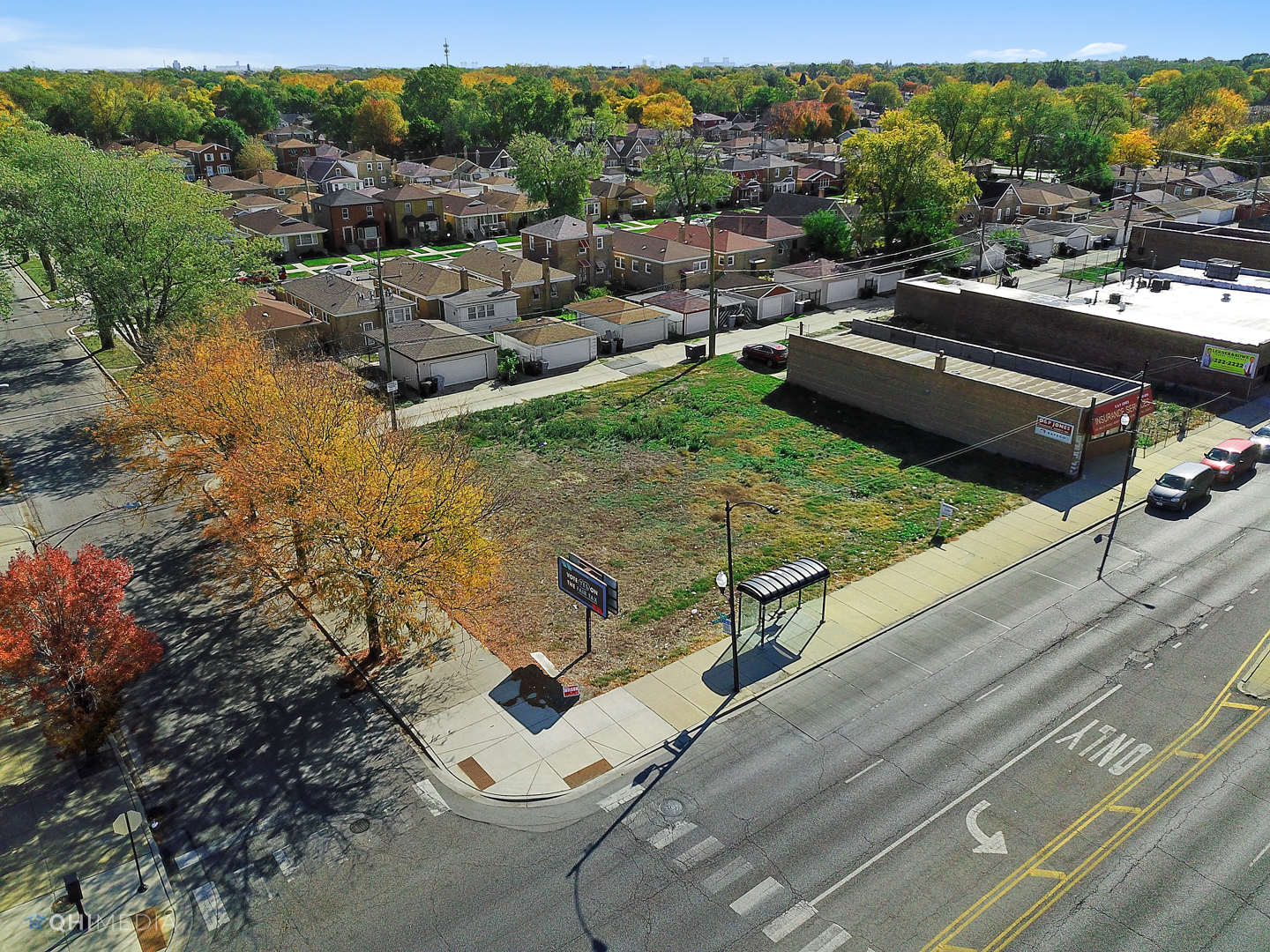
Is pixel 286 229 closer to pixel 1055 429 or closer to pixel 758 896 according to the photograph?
pixel 1055 429

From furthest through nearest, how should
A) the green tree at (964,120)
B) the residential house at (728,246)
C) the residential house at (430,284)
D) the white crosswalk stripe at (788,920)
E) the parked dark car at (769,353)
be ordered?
the green tree at (964,120)
the residential house at (728,246)
the residential house at (430,284)
the parked dark car at (769,353)
the white crosswalk stripe at (788,920)

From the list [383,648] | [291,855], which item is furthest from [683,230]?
[291,855]

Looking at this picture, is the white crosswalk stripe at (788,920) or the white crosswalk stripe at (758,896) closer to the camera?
the white crosswalk stripe at (788,920)

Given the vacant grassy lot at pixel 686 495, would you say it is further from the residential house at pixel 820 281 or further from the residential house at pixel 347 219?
the residential house at pixel 347 219

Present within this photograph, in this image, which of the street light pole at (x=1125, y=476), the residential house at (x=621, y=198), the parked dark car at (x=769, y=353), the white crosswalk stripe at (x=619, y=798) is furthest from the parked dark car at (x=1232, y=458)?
the residential house at (x=621, y=198)

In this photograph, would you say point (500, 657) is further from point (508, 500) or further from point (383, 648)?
point (508, 500)

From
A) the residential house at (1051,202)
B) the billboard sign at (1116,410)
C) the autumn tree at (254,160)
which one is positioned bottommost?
the billboard sign at (1116,410)
